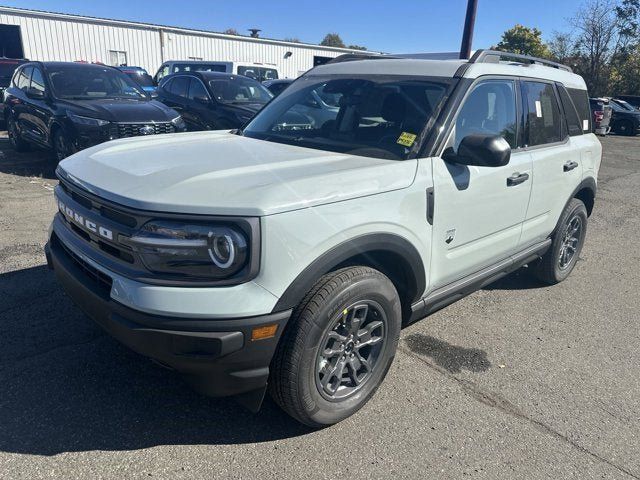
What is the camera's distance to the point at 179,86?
10.1 m

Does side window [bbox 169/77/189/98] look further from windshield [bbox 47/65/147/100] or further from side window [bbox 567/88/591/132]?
side window [bbox 567/88/591/132]

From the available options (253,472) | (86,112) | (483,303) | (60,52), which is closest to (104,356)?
(253,472)

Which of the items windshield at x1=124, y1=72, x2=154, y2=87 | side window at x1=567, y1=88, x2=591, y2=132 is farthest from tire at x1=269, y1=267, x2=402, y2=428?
windshield at x1=124, y1=72, x2=154, y2=87

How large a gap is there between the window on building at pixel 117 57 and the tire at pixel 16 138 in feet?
54.1

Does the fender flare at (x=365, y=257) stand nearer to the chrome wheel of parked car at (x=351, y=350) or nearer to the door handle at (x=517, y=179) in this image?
the chrome wheel of parked car at (x=351, y=350)

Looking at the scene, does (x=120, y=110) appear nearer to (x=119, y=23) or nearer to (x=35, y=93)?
(x=35, y=93)

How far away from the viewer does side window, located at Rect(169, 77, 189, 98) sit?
32.7 feet

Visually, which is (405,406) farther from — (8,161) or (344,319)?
(8,161)

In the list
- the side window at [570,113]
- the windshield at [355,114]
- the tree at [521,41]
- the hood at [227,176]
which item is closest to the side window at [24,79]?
the windshield at [355,114]

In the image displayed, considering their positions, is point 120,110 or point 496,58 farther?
point 120,110

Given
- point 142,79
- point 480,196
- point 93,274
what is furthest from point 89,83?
point 142,79

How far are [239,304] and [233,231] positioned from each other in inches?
12.0

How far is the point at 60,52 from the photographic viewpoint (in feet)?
73.9

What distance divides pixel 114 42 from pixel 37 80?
704 inches
